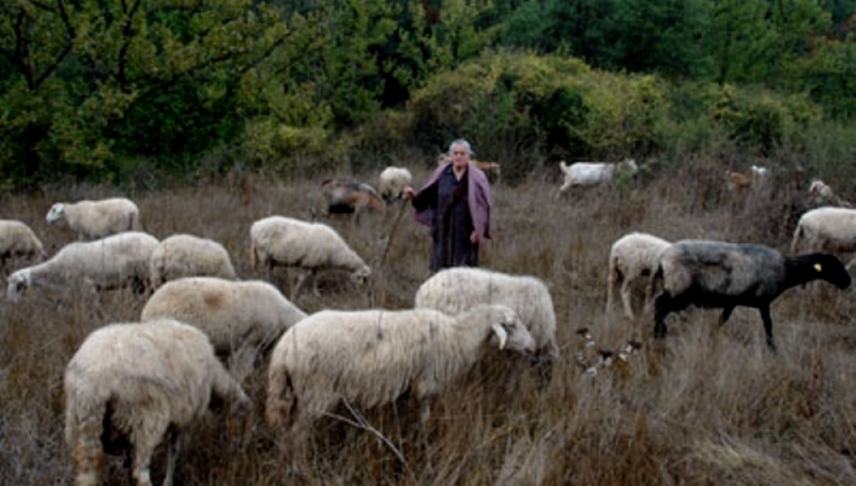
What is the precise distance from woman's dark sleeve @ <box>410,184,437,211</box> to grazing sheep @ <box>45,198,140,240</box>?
5.25 m

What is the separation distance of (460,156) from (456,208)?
1.83ft

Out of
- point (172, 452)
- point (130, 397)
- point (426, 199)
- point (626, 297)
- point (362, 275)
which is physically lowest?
point (626, 297)

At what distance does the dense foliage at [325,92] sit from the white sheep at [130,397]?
1174 centimetres

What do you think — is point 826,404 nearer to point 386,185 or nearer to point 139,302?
point 139,302

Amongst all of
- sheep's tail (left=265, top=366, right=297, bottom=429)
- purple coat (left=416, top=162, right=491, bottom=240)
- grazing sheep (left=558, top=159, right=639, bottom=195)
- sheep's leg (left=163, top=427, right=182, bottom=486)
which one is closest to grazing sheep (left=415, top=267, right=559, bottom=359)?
purple coat (left=416, top=162, right=491, bottom=240)

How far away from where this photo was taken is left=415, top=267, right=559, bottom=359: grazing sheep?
6.09 metres

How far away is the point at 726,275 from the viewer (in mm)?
7477

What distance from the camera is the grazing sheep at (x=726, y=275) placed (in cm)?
746

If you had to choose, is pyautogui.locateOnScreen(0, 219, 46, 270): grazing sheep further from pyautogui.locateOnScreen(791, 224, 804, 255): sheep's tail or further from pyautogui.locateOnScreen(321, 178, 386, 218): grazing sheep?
pyautogui.locateOnScreen(791, 224, 804, 255): sheep's tail

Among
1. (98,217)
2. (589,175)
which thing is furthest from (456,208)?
(589,175)

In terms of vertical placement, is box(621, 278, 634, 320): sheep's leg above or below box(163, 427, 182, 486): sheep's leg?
below

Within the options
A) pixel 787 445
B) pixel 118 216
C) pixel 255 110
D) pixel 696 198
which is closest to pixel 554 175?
pixel 696 198

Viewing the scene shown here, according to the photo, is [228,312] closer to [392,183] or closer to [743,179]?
[392,183]

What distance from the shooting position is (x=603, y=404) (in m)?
4.34
